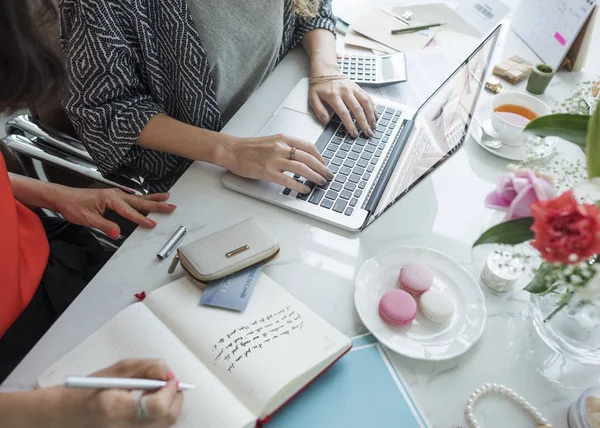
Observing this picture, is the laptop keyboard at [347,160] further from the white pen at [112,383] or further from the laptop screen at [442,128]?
the white pen at [112,383]

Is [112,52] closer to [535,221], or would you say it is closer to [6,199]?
[6,199]

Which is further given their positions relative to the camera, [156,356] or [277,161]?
[277,161]

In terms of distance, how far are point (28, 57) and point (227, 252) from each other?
0.56 meters

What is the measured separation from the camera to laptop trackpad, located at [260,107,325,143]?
3.03 ft

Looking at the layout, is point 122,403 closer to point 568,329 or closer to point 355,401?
point 355,401

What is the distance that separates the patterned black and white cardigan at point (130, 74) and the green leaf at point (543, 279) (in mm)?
685

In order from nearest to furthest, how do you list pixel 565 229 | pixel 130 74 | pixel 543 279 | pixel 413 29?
pixel 565 229 → pixel 543 279 → pixel 130 74 → pixel 413 29

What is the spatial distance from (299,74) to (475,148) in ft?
1.39

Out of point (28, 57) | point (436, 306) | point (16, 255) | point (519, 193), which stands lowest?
point (16, 255)

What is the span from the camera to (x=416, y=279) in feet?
2.22

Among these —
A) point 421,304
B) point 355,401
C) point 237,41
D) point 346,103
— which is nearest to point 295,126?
point 346,103

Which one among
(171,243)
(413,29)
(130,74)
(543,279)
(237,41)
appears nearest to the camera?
(543,279)

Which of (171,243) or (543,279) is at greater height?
(543,279)

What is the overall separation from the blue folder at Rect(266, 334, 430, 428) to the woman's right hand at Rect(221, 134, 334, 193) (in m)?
0.31
